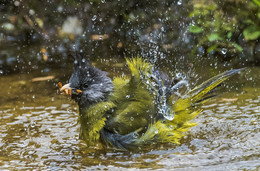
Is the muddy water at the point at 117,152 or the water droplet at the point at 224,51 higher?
the water droplet at the point at 224,51

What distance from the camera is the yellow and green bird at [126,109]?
3643 millimetres

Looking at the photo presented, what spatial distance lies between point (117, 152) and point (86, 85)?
67 cm

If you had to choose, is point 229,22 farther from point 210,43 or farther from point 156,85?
point 156,85

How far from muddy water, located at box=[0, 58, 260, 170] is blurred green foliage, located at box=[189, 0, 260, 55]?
0.98 meters

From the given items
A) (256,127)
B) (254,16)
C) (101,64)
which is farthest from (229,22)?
(256,127)

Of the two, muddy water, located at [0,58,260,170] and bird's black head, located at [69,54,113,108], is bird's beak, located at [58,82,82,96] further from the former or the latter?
muddy water, located at [0,58,260,170]

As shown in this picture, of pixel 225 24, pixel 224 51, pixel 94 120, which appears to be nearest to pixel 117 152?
pixel 94 120

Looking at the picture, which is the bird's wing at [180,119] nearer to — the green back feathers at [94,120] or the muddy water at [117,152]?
the muddy water at [117,152]

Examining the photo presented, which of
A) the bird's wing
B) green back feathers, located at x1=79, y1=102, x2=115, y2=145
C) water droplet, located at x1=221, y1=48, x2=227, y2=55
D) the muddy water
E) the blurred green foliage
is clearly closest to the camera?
the muddy water

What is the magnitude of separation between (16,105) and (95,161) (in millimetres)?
1971

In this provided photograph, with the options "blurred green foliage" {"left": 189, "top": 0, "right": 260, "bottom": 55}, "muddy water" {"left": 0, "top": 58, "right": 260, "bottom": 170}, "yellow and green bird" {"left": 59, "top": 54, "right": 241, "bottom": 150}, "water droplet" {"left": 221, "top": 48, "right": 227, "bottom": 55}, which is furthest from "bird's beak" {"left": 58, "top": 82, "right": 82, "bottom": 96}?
"water droplet" {"left": 221, "top": 48, "right": 227, "bottom": 55}

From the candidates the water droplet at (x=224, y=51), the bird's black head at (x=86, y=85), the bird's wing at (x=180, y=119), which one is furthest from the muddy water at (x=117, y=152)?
the water droplet at (x=224, y=51)

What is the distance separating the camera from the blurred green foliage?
638cm

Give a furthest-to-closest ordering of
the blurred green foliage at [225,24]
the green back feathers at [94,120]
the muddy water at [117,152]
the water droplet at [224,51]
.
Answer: the water droplet at [224,51] < the blurred green foliage at [225,24] < the green back feathers at [94,120] < the muddy water at [117,152]
